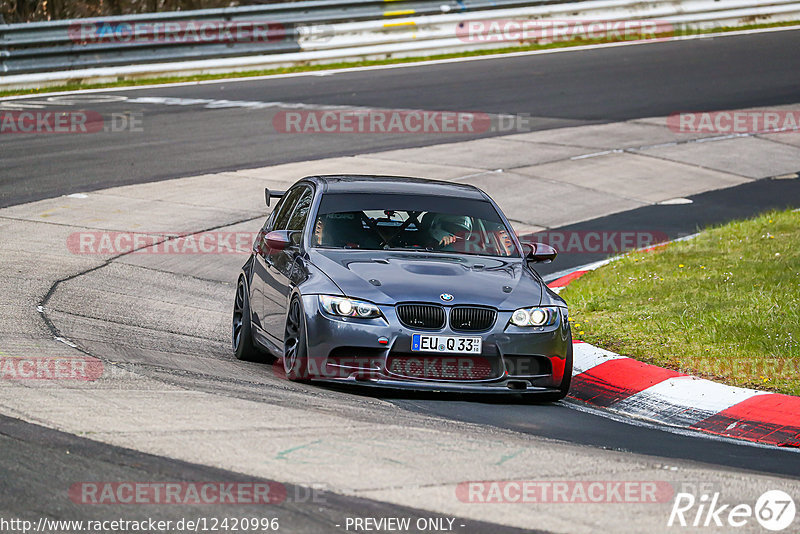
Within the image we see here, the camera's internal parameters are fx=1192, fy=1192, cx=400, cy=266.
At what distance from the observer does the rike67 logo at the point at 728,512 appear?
518 centimetres

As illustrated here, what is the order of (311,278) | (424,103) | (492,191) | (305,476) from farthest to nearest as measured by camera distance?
(424,103) → (492,191) → (311,278) → (305,476)

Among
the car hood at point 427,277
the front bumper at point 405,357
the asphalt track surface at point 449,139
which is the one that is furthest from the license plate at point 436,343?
the asphalt track surface at point 449,139

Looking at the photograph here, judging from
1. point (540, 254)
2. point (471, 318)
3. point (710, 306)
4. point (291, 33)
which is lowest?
point (710, 306)

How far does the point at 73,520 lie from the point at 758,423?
15.0 ft

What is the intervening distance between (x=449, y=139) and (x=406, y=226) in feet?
37.7

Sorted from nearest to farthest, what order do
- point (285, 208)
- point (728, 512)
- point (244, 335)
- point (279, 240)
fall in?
point (728, 512), point (279, 240), point (244, 335), point (285, 208)

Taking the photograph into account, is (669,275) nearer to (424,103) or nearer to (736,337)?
(736,337)

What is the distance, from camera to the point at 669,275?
11.8 metres

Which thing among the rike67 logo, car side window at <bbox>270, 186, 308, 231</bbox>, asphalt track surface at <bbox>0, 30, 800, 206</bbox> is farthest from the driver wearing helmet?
asphalt track surface at <bbox>0, 30, 800, 206</bbox>

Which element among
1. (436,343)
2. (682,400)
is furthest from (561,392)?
(436,343)

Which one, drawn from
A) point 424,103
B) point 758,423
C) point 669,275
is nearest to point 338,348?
point 758,423

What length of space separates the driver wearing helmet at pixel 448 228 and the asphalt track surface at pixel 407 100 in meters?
7.95

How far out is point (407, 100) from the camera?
899 inches

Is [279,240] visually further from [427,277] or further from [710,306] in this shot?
[710,306]
